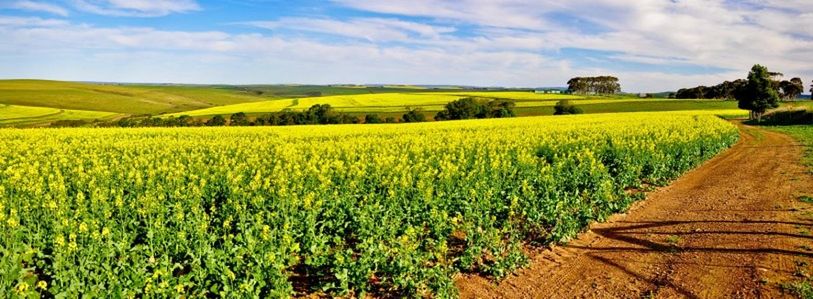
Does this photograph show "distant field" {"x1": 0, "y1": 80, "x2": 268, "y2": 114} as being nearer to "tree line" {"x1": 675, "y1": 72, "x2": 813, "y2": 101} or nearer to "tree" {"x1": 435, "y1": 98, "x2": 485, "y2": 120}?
"tree" {"x1": 435, "y1": 98, "x2": 485, "y2": 120}

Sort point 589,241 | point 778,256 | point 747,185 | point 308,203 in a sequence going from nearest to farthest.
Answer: point 308,203 < point 778,256 < point 589,241 < point 747,185

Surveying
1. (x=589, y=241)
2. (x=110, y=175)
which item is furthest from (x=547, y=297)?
(x=110, y=175)

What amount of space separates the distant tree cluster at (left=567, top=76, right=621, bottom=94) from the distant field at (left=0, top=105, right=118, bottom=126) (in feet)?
423

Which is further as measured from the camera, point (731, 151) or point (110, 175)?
point (731, 151)

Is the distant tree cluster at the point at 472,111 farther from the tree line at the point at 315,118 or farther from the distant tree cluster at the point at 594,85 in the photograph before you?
the distant tree cluster at the point at 594,85

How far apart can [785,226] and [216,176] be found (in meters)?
13.0

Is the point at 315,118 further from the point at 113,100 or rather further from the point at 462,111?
the point at 113,100

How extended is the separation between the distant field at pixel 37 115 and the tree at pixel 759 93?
97773 millimetres

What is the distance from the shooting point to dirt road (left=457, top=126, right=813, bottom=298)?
901 cm

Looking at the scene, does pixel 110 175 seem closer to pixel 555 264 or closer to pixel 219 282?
pixel 219 282

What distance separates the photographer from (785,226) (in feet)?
40.2

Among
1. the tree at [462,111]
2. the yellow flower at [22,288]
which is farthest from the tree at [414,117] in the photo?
the yellow flower at [22,288]

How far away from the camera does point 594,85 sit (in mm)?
167125

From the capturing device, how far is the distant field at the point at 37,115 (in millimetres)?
82500
